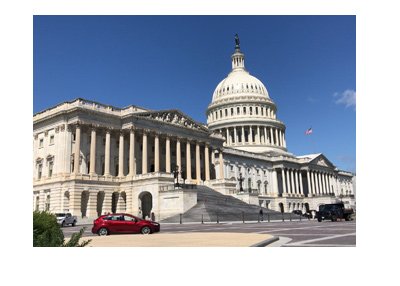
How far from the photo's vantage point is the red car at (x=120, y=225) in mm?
26797

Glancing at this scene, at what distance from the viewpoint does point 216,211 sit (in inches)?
1912

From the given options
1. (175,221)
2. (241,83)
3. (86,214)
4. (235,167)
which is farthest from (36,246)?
(241,83)

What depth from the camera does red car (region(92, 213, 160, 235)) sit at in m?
26.8

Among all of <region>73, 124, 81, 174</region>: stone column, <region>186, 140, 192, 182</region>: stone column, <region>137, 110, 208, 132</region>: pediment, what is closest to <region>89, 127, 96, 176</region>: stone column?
<region>73, 124, 81, 174</region>: stone column

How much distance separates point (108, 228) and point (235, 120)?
90604 millimetres

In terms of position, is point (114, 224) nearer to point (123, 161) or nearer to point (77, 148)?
point (77, 148)

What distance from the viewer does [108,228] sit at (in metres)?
26.9

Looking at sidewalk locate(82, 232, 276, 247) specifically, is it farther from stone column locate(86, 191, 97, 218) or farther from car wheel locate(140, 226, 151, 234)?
stone column locate(86, 191, 97, 218)

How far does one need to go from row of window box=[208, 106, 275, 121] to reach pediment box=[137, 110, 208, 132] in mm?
47879

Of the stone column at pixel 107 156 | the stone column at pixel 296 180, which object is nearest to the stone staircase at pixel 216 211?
the stone column at pixel 107 156

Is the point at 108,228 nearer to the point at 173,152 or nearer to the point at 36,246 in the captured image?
the point at 36,246

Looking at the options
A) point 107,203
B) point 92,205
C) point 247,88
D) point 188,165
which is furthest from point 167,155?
point 247,88

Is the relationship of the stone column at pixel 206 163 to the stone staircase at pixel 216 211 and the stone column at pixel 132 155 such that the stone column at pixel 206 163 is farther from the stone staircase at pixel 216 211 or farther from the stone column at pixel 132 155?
the stone column at pixel 132 155

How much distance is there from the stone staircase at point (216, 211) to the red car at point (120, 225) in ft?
47.0
